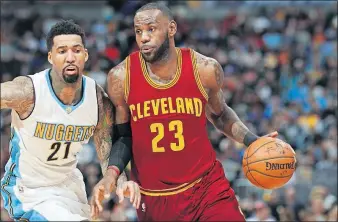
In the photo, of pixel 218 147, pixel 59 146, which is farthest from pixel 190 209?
pixel 218 147

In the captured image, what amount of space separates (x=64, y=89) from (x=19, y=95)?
408mm

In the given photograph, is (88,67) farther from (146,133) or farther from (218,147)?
(146,133)

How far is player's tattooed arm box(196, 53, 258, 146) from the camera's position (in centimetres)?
595

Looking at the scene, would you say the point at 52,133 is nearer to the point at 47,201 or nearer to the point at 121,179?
the point at 47,201

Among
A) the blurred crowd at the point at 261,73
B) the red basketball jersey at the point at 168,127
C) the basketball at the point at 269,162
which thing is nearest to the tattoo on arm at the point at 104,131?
the red basketball jersey at the point at 168,127

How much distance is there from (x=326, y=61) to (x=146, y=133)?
472 inches

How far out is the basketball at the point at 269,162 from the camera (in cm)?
584

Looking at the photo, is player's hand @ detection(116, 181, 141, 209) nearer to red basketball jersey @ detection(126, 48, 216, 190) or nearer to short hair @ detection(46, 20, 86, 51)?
red basketball jersey @ detection(126, 48, 216, 190)

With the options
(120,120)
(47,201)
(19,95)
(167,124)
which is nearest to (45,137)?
(19,95)

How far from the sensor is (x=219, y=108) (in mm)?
6285

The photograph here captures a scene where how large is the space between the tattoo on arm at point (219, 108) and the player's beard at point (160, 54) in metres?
0.38

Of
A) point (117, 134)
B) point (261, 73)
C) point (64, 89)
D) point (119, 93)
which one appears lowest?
point (261, 73)

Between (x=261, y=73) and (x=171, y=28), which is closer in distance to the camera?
(x=171, y=28)

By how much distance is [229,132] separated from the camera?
6.34 m
